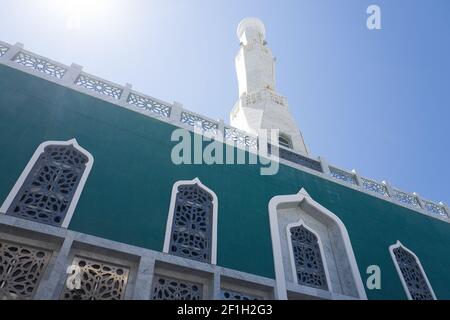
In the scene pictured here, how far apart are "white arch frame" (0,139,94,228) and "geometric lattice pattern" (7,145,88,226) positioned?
0.04 metres

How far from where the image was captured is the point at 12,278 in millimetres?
4109

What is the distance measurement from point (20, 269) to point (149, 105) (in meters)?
3.49

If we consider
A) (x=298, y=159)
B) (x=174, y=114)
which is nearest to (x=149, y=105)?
(x=174, y=114)

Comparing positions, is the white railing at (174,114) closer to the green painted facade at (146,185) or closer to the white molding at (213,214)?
the green painted facade at (146,185)

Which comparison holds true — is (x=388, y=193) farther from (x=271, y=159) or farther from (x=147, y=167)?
(x=147, y=167)

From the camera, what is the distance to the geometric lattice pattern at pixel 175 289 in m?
4.73

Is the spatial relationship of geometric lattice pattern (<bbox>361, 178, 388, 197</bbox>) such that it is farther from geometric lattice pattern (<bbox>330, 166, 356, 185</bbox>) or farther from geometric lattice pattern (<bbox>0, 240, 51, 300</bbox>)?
geometric lattice pattern (<bbox>0, 240, 51, 300</bbox>)

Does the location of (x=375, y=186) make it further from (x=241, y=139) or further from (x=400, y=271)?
(x=241, y=139)

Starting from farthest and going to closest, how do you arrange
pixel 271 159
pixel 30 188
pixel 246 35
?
pixel 246 35, pixel 271 159, pixel 30 188

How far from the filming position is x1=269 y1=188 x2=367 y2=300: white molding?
5.46 metres

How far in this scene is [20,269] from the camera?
4219mm

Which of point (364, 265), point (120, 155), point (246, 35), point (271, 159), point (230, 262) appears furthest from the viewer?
point (246, 35)

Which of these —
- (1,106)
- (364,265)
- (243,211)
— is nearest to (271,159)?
(243,211)
